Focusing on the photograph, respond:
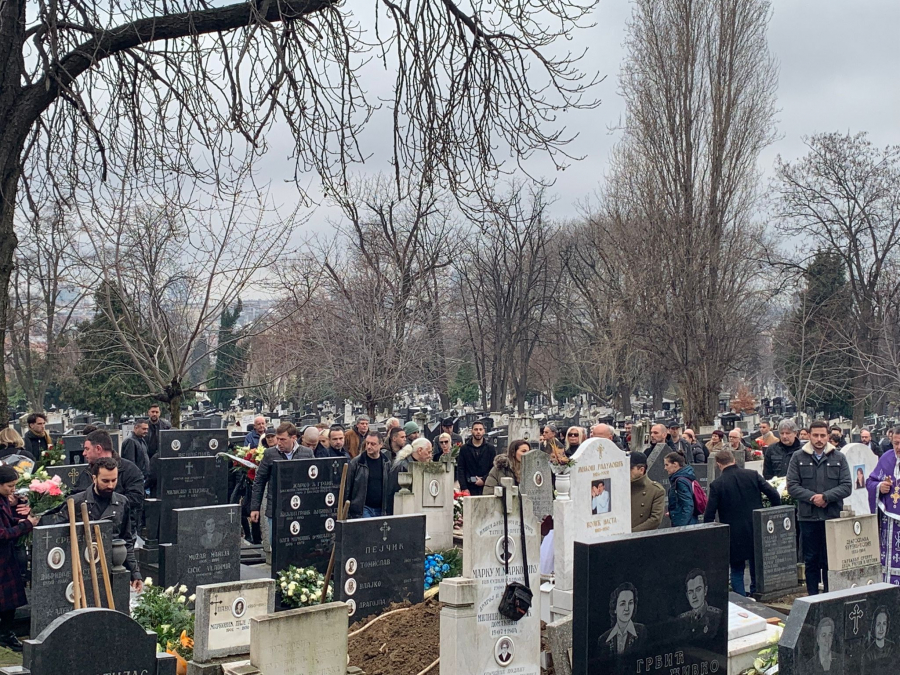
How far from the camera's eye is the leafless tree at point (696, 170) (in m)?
32.7

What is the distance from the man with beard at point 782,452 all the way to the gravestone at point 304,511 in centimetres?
682

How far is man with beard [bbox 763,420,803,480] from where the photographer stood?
559 inches

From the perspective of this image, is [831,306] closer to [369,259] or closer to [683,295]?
[683,295]

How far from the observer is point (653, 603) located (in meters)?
5.41

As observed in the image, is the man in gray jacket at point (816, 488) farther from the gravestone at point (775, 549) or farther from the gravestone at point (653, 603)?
the gravestone at point (653, 603)

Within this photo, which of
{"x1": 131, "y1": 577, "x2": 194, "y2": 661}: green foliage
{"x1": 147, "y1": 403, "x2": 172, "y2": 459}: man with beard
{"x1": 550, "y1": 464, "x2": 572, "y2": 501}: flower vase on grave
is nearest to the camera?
{"x1": 131, "y1": 577, "x2": 194, "y2": 661}: green foliage

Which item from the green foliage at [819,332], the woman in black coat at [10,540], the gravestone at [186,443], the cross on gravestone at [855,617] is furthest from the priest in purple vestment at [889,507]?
the green foliage at [819,332]

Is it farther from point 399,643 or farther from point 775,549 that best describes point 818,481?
point 399,643

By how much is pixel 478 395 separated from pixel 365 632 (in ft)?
178

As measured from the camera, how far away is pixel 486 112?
8.83 metres

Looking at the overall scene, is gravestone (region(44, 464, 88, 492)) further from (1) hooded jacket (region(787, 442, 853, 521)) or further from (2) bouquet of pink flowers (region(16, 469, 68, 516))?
(1) hooded jacket (region(787, 442, 853, 521))

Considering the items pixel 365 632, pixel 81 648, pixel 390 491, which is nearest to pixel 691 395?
Answer: pixel 390 491

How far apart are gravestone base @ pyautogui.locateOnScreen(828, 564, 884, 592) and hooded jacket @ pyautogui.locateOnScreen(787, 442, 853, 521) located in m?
0.71

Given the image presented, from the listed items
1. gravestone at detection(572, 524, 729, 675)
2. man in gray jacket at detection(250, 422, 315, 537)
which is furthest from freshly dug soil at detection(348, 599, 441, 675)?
man in gray jacket at detection(250, 422, 315, 537)
